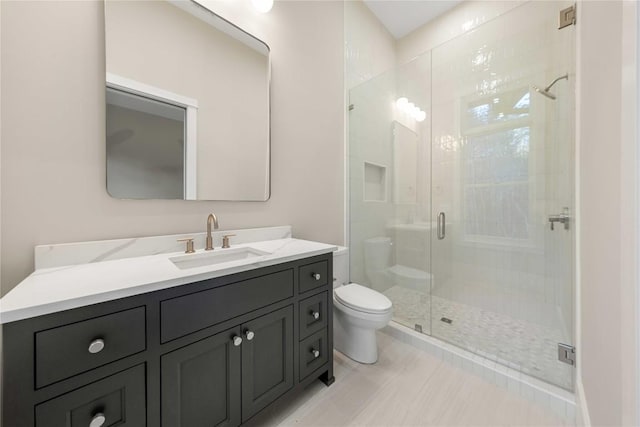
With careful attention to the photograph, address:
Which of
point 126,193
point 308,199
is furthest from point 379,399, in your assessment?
point 126,193

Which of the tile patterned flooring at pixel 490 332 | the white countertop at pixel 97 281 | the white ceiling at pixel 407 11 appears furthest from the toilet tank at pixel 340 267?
the white ceiling at pixel 407 11

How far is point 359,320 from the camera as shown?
156 cm

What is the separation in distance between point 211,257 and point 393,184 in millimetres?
1924

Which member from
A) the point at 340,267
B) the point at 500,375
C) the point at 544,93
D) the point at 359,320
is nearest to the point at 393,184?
the point at 340,267

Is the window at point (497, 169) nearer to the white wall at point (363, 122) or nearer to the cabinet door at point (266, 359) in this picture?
the white wall at point (363, 122)

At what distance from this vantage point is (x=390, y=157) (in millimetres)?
2518

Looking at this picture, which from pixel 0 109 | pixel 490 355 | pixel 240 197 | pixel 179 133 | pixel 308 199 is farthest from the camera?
pixel 308 199

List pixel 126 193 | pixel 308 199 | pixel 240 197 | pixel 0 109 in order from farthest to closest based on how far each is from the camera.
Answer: pixel 308 199
pixel 240 197
pixel 126 193
pixel 0 109

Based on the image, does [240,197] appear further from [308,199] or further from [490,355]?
[490,355]

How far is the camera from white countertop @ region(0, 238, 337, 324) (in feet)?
2.01

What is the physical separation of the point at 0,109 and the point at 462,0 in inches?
133

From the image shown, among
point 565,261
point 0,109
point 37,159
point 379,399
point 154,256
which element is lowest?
point 379,399

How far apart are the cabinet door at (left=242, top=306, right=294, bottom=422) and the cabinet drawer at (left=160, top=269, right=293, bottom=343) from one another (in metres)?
0.09

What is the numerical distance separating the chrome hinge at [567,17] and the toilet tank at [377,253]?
1.99 m
